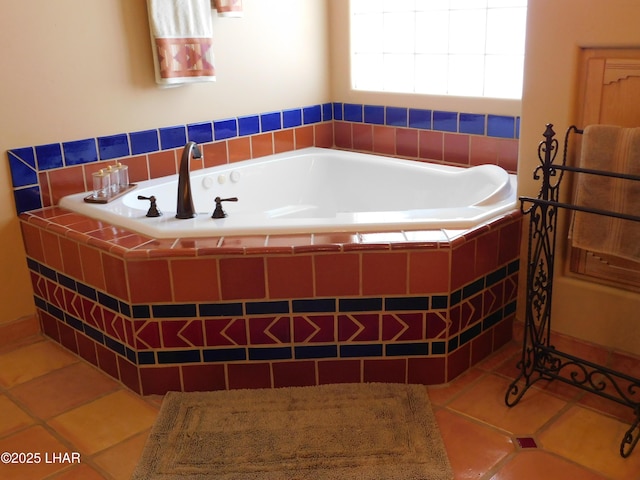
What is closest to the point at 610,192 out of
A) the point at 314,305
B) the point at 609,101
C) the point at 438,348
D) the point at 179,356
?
the point at 609,101

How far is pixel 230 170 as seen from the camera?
2947 mm

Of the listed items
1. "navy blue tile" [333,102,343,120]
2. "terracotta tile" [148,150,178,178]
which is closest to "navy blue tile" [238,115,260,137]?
"terracotta tile" [148,150,178,178]

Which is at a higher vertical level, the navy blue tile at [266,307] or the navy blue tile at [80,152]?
the navy blue tile at [80,152]

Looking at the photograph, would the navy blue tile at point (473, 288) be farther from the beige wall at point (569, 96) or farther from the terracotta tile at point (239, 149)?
the terracotta tile at point (239, 149)

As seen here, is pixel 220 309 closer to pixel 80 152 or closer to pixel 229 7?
pixel 80 152

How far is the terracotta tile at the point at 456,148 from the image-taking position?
2.99 metres

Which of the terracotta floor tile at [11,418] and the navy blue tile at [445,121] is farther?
the navy blue tile at [445,121]

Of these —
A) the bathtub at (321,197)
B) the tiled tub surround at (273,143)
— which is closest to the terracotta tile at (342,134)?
the tiled tub surround at (273,143)

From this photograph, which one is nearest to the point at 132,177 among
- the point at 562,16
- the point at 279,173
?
the point at 279,173

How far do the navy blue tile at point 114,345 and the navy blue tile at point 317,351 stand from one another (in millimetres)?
574

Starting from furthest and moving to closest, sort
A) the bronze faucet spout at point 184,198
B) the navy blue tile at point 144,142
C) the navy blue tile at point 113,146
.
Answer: the navy blue tile at point 144,142, the navy blue tile at point 113,146, the bronze faucet spout at point 184,198

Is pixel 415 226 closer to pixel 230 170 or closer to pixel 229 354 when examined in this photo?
pixel 229 354

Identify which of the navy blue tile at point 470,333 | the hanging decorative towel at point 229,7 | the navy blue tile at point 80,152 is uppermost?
the hanging decorative towel at point 229,7

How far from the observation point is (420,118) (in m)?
3.12
